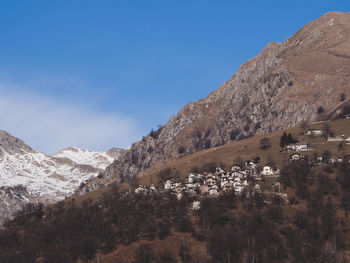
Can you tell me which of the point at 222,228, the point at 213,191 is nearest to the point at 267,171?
the point at 213,191

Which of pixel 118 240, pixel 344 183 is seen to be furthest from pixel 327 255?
pixel 118 240

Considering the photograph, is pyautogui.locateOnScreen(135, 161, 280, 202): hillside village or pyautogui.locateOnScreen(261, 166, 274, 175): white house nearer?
pyautogui.locateOnScreen(135, 161, 280, 202): hillside village

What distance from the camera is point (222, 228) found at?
135750 millimetres

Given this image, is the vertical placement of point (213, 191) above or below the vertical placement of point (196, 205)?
above

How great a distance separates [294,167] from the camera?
17988cm

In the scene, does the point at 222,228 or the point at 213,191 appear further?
the point at 213,191

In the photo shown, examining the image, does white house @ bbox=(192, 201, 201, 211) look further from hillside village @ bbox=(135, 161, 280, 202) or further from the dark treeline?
hillside village @ bbox=(135, 161, 280, 202)

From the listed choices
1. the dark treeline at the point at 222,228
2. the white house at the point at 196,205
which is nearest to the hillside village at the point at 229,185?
the dark treeline at the point at 222,228

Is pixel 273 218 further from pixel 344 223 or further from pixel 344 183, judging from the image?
pixel 344 183

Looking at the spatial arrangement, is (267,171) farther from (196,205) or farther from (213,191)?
(196,205)

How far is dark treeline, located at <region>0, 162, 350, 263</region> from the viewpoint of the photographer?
122812 mm

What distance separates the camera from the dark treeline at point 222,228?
123 metres

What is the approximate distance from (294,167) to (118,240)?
80.5 m

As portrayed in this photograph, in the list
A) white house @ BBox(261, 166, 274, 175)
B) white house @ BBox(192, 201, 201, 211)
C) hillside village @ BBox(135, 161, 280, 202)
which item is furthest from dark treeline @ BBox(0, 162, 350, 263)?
white house @ BBox(261, 166, 274, 175)
